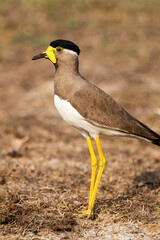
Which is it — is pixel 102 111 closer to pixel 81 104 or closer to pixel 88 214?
pixel 81 104

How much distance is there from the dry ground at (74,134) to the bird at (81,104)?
1.85 feet

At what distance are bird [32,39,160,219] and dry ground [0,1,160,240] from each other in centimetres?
56

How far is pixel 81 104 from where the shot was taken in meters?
4.41

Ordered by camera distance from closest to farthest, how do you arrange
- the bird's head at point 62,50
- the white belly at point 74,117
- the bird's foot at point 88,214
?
1. the white belly at point 74,117
2. the bird's head at point 62,50
3. the bird's foot at point 88,214

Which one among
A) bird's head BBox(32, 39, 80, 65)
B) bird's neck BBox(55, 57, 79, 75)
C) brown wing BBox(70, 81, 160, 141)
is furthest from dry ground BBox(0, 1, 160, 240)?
bird's head BBox(32, 39, 80, 65)

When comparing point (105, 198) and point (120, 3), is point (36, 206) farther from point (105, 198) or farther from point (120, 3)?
point (120, 3)

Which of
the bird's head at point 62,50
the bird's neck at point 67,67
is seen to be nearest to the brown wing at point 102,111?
the bird's neck at point 67,67

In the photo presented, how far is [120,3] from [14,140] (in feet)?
34.6

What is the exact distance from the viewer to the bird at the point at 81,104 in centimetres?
443

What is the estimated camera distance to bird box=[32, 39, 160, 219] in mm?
4426

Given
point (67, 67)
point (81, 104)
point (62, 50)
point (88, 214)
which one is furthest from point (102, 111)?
point (88, 214)

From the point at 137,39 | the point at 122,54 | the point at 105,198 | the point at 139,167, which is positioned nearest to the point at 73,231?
the point at 105,198

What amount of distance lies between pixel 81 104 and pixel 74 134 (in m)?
3.94

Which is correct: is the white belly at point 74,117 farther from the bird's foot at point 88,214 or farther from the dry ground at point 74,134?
the dry ground at point 74,134
